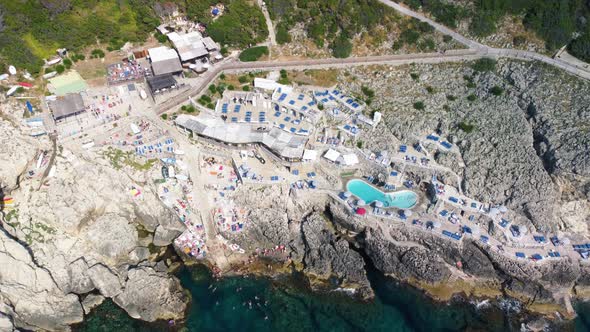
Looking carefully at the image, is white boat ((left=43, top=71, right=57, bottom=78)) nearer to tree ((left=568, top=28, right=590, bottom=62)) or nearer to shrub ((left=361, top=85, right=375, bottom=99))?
shrub ((left=361, top=85, right=375, bottom=99))

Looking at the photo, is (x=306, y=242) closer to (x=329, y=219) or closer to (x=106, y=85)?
(x=329, y=219)

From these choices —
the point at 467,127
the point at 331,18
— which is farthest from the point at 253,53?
the point at 467,127

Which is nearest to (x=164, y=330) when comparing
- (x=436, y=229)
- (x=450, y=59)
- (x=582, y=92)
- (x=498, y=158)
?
(x=436, y=229)

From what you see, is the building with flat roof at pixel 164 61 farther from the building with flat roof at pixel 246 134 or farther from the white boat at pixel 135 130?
the white boat at pixel 135 130

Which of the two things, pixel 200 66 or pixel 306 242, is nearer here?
pixel 306 242

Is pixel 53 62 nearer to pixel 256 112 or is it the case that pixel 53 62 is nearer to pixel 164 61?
pixel 164 61

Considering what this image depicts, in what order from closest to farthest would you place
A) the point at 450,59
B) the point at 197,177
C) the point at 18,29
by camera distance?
the point at 197,177 < the point at 18,29 < the point at 450,59
